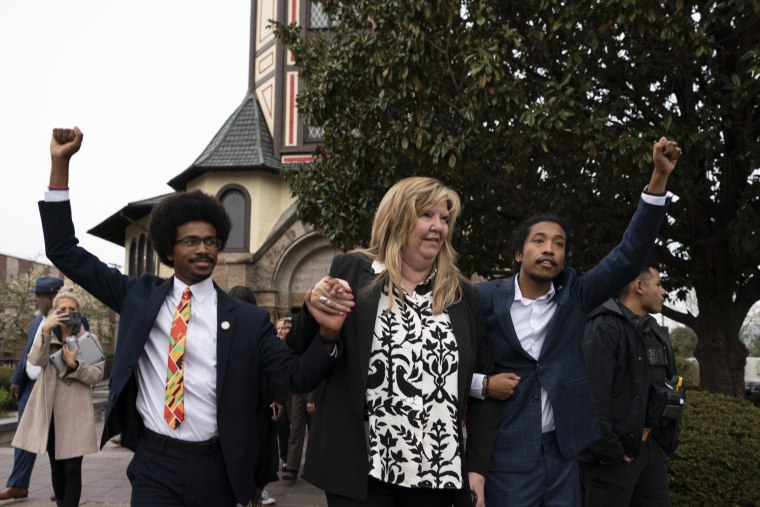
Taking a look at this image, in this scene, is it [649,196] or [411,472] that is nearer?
[411,472]

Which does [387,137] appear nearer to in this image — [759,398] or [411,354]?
[411,354]

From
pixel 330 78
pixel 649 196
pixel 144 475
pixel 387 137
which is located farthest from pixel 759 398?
pixel 144 475

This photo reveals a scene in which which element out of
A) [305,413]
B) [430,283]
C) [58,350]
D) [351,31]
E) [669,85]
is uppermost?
[351,31]

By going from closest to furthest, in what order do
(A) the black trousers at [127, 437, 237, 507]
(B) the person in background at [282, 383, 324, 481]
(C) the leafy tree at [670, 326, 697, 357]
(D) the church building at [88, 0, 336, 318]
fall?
(A) the black trousers at [127, 437, 237, 507] < (B) the person in background at [282, 383, 324, 481] < (D) the church building at [88, 0, 336, 318] < (C) the leafy tree at [670, 326, 697, 357]

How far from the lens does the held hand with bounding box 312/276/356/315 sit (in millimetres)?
2705

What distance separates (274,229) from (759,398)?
1287cm

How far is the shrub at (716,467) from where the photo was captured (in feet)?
18.9

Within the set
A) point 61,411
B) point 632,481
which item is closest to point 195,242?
point 632,481

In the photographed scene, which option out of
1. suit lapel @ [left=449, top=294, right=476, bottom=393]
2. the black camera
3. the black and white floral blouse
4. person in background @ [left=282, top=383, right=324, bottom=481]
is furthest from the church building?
the black and white floral blouse

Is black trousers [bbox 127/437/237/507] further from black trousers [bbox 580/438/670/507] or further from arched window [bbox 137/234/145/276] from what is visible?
arched window [bbox 137/234/145/276]

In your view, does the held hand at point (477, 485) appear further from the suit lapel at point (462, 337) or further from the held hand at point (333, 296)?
the held hand at point (333, 296)

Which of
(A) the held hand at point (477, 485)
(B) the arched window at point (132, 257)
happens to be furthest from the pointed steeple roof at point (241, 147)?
(A) the held hand at point (477, 485)

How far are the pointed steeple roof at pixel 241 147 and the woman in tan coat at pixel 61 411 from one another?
15.5 m

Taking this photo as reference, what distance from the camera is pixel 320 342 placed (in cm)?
286
